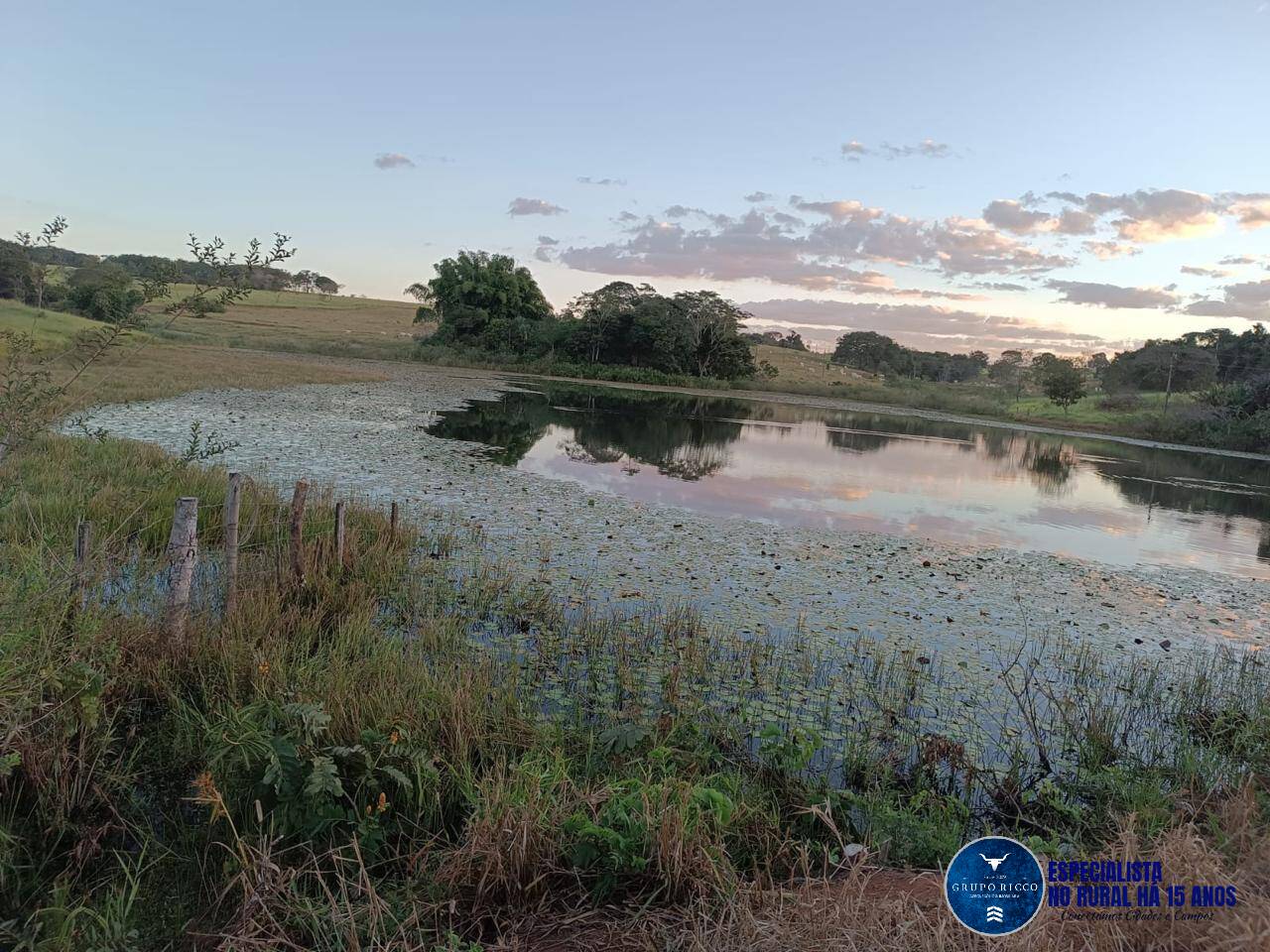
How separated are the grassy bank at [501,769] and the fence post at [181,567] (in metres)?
0.15

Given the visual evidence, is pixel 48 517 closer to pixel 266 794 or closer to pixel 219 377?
pixel 266 794

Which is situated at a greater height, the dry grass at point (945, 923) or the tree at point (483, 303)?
the tree at point (483, 303)

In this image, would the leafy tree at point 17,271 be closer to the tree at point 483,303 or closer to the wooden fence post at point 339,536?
the wooden fence post at point 339,536

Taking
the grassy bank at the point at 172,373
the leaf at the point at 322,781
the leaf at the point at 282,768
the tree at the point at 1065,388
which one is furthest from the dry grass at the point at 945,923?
the tree at the point at 1065,388

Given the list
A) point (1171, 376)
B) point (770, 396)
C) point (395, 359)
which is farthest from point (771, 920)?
point (1171, 376)

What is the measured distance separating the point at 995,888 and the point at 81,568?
16.8 ft

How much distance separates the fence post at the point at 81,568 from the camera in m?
4.28

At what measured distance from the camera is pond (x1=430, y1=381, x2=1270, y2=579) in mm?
14812

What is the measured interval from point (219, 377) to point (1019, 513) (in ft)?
96.4

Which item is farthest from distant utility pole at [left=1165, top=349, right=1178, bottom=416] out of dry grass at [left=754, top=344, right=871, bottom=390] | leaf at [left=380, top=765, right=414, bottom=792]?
leaf at [left=380, top=765, right=414, bottom=792]

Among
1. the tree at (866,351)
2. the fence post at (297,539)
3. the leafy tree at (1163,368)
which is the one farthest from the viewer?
the tree at (866,351)

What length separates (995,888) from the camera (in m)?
2.25

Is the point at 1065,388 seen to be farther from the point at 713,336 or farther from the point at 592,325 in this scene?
the point at 592,325

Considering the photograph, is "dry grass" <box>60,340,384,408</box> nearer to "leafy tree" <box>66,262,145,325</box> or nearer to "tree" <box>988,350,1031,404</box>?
"leafy tree" <box>66,262,145,325</box>
